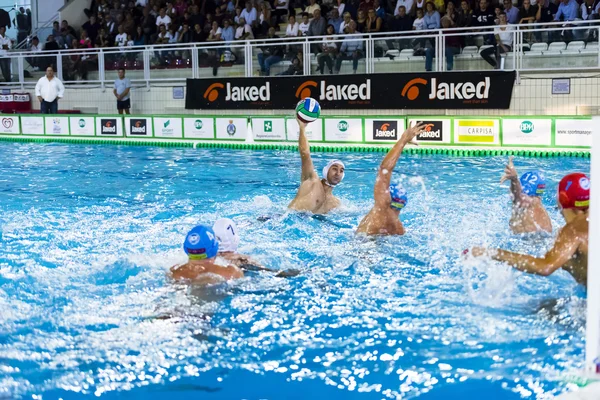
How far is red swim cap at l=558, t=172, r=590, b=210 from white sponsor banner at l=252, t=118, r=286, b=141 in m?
11.7

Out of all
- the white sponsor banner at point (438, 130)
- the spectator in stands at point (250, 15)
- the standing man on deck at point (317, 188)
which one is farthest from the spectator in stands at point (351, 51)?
the standing man on deck at point (317, 188)

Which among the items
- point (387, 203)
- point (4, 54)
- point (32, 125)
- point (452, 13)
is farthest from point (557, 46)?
point (4, 54)

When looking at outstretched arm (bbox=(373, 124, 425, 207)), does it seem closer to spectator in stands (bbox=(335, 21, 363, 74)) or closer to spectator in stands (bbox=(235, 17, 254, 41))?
spectator in stands (bbox=(335, 21, 363, 74))

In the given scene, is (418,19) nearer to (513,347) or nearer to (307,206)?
(307,206)

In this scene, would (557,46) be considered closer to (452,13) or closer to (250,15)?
(452,13)

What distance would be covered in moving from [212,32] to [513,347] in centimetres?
1718

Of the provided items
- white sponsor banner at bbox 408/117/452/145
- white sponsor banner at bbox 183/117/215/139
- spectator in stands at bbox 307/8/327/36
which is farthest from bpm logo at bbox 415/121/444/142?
spectator in stands at bbox 307/8/327/36

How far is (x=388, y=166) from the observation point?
6.92 meters

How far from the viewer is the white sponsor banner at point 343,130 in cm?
1556

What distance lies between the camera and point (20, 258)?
7.50m

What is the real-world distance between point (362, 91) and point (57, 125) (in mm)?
7903

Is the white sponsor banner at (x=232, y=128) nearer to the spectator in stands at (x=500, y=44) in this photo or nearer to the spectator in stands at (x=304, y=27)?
the spectator in stands at (x=304, y=27)

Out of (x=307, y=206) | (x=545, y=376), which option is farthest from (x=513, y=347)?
(x=307, y=206)

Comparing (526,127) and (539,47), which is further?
(539,47)
